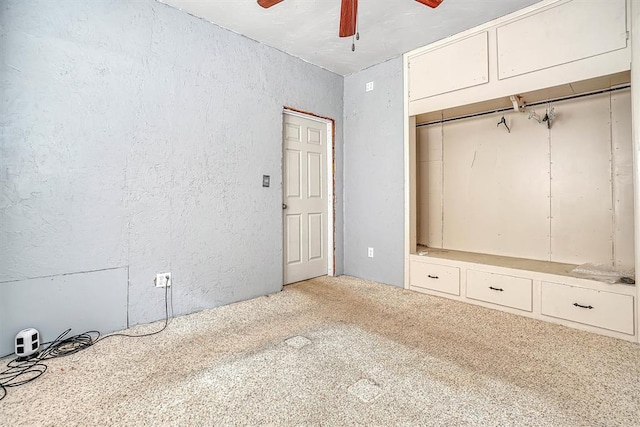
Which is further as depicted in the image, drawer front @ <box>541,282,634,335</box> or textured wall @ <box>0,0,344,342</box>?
drawer front @ <box>541,282,634,335</box>

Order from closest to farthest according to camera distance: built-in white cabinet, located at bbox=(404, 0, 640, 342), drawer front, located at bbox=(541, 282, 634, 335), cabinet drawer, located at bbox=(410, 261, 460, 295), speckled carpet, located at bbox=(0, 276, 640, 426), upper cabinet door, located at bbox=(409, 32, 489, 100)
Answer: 1. speckled carpet, located at bbox=(0, 276, 640, 426)
2. drawer front, located at bbox=(541, 282, 634, 335)
3. built-in white cabinet, located at bbox=(404, 0, 640, 342)
4. upper cabinet door, located at bbox=(409, 32, 489, 100)
5. cabinet drawer, located at bbox=(410, 261, 460, 295)

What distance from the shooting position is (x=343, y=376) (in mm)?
1784

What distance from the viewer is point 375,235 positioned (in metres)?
3.86

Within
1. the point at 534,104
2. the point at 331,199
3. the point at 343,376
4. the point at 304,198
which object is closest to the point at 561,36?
the point at 534,104

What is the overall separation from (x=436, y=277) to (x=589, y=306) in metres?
1.22

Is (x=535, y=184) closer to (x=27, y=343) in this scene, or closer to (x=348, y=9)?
(x=348, y=9)

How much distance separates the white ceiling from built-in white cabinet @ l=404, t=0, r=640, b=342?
0.19 metres

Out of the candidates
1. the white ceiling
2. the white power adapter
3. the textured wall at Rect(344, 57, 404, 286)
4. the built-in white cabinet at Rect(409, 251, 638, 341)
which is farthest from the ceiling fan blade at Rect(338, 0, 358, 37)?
the white power adapter

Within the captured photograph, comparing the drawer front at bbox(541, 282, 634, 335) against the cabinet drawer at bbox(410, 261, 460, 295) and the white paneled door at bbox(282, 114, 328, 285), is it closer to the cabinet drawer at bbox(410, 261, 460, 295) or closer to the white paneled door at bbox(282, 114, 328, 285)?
the cabinet drawer at bbox(410, 261, 460, 295)

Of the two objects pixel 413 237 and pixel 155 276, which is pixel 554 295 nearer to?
pixel 413 237

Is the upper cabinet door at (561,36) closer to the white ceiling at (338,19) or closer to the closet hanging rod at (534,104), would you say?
the white ceiling at (338,19)

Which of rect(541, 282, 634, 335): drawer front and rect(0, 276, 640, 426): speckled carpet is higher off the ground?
rect(541, 282, 634, 335): drawer front

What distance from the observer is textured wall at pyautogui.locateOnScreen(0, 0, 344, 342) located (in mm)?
2055

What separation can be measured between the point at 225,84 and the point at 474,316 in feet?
10.1
